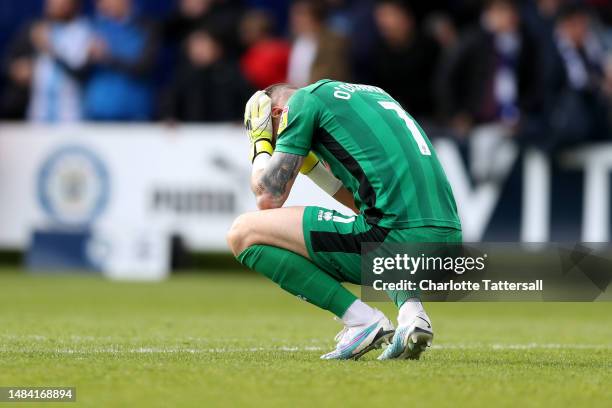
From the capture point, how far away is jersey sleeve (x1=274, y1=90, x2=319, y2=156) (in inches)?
239

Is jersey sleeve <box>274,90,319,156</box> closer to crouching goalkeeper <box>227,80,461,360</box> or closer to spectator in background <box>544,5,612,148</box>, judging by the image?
crouching goalkeeper <box>227,80,461,360</box>

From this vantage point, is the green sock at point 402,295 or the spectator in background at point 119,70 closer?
the green sock at point 402,295

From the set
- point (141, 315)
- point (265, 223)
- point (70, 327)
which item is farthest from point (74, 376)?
point (141, 315)

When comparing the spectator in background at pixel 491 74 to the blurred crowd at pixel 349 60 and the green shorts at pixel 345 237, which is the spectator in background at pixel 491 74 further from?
the green shorts at pixel 345 237

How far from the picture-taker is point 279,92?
6488mm

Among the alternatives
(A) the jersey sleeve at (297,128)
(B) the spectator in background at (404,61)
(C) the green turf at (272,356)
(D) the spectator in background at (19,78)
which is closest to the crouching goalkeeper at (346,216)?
(A) the jersey sleeve at (297,128)

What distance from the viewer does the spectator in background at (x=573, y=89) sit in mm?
13625

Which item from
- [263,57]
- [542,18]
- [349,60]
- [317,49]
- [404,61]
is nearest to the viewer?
[317,49]

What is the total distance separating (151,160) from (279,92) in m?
8.77

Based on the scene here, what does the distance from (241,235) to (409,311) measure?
891 mm

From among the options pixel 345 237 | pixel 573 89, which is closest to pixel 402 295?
pixel 345 237

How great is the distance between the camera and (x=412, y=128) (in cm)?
625

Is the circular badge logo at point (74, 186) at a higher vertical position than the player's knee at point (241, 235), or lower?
lower

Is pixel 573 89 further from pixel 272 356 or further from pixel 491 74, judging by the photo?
pixel 272 356
